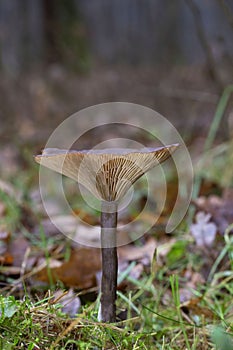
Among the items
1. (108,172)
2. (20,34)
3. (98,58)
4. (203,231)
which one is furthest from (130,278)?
(98,58)

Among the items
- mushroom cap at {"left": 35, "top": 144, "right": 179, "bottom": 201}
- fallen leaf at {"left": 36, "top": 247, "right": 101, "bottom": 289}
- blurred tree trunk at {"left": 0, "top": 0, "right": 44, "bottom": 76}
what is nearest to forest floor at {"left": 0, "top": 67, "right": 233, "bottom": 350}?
fallen leaf at {"left": 36, "top": 247, "right": 101, "bottom": 289}

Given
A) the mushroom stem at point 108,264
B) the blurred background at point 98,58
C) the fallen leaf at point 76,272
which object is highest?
the blurred background at point 98,58

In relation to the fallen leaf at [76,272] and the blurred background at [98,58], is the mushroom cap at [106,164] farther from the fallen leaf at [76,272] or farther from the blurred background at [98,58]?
the blurred background at [98,58]

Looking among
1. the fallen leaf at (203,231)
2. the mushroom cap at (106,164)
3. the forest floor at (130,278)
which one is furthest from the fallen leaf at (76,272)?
the mushroom cap at (106,164)

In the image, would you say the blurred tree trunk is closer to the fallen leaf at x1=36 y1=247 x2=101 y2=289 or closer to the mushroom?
the fallen leaf at x1=36 y1=247 x2=101 y2=289

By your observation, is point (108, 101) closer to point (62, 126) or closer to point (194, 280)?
point (62, 126)

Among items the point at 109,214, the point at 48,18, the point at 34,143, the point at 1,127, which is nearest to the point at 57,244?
the point at 109,214
